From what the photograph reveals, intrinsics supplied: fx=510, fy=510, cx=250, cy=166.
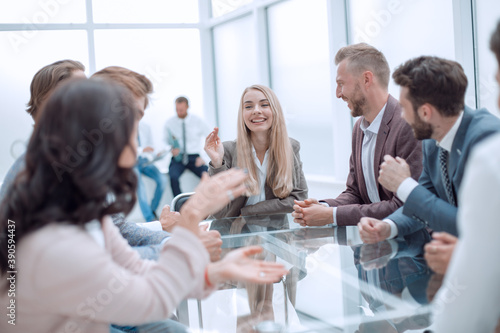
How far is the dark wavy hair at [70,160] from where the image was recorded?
1.00m

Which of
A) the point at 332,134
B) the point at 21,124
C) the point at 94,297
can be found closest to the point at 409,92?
the point at 94,297

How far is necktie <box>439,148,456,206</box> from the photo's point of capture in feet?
5.84

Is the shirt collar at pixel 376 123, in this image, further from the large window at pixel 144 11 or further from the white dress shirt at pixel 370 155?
the large window at pixel 144 11

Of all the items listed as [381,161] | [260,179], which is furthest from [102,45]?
[381,161]

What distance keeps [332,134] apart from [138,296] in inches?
212

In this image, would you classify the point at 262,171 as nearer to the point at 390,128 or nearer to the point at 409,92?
the point at 390,128

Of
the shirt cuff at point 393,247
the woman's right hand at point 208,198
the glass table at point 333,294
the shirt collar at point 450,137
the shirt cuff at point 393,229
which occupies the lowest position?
the glass table at point 333,294

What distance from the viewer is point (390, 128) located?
2.60m

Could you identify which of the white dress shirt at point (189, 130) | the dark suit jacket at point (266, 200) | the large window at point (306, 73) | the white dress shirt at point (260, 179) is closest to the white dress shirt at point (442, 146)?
the dark suit jacket at point (266, 200)

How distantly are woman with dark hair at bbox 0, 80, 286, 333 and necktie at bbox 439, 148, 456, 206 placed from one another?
1034 millimetres

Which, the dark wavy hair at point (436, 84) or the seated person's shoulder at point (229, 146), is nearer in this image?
the dark wavy hair at point (436, 84)

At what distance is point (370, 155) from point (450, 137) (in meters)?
1.01

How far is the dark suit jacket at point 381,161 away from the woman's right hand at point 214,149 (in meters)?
0.82

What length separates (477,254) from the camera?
0.97 meters
